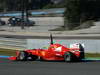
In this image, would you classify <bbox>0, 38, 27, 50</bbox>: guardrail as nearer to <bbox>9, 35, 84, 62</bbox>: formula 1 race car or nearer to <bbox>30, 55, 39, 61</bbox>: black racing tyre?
<bbox>30, 55, 39, 61</bbox>: black racing tyre

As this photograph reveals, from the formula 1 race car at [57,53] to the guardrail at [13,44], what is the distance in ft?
16.9

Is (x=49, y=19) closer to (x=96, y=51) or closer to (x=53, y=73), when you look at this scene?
(x=96, y=51)

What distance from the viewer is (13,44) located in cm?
2233

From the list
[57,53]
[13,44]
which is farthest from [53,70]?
[13,44]

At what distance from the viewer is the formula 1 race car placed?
1491 cm

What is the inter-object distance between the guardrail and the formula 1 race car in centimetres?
517

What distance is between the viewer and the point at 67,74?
35.1 ft

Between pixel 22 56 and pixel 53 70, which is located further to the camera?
pixel 22 56

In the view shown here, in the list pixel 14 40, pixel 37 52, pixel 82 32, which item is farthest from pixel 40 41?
pixel 82 32

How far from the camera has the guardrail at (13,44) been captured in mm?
21513

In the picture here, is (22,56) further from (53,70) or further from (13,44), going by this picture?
(13,44)

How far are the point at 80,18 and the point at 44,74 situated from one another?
4391 cm

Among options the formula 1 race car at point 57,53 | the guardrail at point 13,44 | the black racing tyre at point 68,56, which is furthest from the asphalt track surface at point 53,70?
the guardrail at point 13,44

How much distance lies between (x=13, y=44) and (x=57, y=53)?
7462 mm
